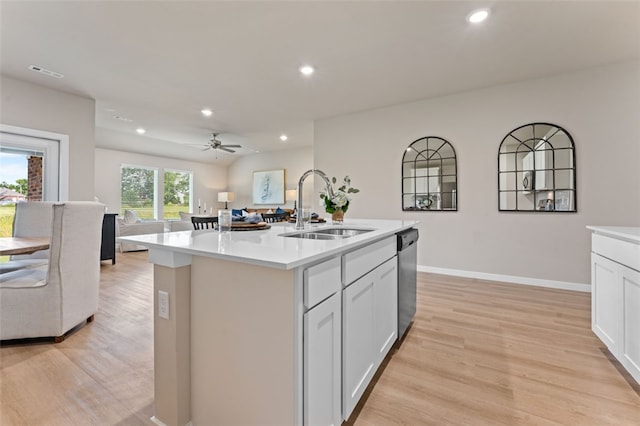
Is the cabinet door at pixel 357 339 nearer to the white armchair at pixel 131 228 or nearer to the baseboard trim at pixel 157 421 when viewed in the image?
the baseboard trim at pixel 157 421

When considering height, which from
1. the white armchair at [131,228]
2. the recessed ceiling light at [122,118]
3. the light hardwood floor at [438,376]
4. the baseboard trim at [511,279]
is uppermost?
the recessed ceiling light at [122,118]

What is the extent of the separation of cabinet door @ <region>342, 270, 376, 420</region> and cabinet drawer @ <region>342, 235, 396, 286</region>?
0.04m

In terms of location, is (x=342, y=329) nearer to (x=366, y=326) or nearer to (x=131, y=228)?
(x=366, y=326)

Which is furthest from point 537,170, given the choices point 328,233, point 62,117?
point 62,117

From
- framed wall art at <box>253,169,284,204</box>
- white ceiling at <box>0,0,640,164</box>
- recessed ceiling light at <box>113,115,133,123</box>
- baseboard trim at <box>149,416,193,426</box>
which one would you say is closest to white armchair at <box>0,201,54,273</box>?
white ceiling at <box>0,0,640,164</box>

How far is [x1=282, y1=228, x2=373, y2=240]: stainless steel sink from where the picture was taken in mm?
1781

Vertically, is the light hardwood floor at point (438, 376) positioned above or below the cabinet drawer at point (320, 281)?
below

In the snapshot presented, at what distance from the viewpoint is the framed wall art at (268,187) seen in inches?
327

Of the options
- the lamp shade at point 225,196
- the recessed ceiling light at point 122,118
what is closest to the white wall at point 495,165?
the recessed ceiling light at point 122,118

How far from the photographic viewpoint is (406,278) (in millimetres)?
2111

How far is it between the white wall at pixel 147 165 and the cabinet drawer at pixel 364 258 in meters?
7.60

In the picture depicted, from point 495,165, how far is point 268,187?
20.3ft

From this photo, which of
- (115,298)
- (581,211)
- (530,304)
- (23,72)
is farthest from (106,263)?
(581,211)

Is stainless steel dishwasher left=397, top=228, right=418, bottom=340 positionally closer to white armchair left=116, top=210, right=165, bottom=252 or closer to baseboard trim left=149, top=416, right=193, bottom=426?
baseboard trim left=149, top=416, right=193, bottom=426
